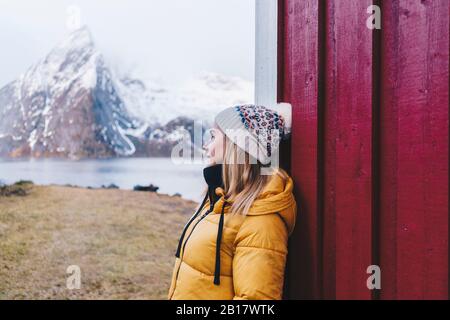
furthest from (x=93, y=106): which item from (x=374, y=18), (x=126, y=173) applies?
(x=374, y=18)

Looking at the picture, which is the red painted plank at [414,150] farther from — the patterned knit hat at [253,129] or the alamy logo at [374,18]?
the patterned knit hat at [253,129]

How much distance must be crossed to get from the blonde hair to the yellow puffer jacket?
0.03 metres

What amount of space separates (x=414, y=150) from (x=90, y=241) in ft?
8.82

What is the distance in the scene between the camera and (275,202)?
118 cm

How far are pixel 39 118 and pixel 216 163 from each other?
243cm

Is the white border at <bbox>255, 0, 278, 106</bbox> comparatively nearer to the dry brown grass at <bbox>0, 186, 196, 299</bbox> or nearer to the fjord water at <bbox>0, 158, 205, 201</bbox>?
the fjord water at <bbox>0, 158, 205, 201</bbox>

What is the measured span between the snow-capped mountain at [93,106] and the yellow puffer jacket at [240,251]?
2097mm

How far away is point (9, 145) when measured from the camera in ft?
10.2

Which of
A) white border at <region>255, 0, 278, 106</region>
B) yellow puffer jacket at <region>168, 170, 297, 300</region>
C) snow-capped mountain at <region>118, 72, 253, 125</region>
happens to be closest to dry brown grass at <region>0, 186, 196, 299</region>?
snow-capped mountain at <region>118, 72, 253, 125</region>

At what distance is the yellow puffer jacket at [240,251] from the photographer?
3.57 feet

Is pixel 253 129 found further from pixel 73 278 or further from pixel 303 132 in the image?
pixel 73 278

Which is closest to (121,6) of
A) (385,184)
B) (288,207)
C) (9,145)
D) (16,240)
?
(9,145)

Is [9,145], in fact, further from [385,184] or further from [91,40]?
[385,184]

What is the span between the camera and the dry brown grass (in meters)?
2.95
